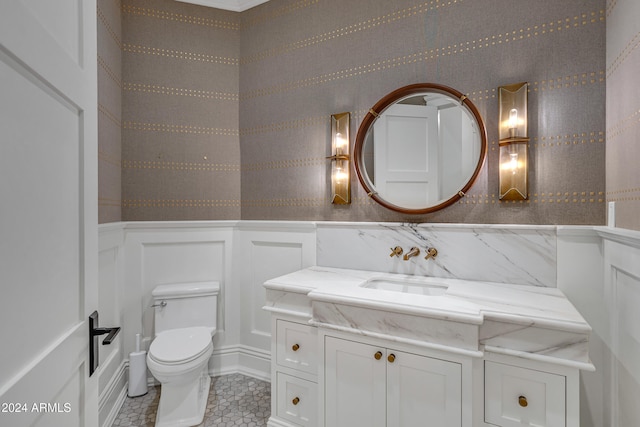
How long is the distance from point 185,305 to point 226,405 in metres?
0.76

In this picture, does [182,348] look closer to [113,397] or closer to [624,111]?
[113,397]

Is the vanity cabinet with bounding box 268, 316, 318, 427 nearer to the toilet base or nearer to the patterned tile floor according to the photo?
the patterned tile floor

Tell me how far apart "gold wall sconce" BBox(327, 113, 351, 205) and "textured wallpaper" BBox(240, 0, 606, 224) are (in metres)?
0.07

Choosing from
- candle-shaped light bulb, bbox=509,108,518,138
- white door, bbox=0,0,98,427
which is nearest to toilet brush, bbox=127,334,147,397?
white door, bbox=0,0,98,427

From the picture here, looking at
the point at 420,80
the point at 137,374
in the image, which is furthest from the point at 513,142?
the point at 137,374

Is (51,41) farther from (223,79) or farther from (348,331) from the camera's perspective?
(223,79)

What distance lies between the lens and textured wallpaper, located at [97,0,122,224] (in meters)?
2.06

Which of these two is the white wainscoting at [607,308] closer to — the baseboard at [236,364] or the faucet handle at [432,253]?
the faucet handle at [432,253]

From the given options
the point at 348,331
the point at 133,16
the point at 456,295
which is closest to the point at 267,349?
the point at 348,331

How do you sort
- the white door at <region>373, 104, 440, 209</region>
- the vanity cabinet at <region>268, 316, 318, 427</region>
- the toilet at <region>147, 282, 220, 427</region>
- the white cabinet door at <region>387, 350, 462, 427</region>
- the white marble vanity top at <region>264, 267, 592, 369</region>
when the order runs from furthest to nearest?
the white door at <region>373, 104, 440, 209</region> < the toilet at <region>147, 282, 220, 427</region> < the vanity cabinet at <region>268, 316, 318, 427</region> < the white cabinet door at <region>387, 350, 462, 427</region> < the white marble vanity top at <region>264, 267, 592, 369</region>

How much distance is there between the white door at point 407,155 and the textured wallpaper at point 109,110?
1811mm

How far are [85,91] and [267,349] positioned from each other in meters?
2.23

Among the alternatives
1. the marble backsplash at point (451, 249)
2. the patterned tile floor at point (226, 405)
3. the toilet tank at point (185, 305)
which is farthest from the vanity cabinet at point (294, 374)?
the toilet tank at point (185, 305)

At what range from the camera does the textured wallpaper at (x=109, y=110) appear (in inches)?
81.1
